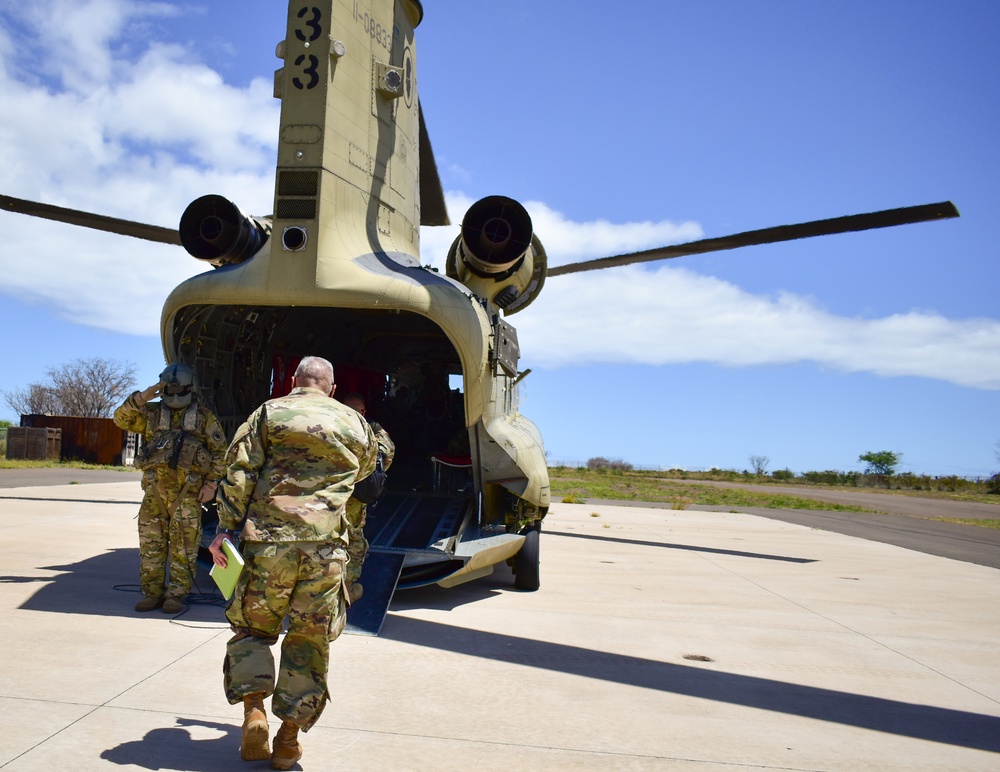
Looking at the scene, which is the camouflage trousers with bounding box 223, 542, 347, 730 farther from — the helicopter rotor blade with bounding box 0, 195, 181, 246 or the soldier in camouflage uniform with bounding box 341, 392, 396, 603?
the helicopter rotor blade with bounding box 0, 195, 181, 246

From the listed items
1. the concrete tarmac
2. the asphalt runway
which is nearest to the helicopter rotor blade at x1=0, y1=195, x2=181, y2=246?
the concrete tarmac

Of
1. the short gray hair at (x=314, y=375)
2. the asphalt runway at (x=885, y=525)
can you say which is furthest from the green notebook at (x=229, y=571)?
the asphalt runway at (x=885, y=525)

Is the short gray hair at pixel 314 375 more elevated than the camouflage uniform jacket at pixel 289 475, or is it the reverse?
the short gray hair at pixel 314 375

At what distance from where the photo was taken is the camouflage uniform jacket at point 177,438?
19.5 ft

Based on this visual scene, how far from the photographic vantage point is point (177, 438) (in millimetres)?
6020

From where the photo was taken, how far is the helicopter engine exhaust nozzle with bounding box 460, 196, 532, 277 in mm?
7191

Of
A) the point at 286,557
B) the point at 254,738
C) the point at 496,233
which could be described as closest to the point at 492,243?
the point at 496,233

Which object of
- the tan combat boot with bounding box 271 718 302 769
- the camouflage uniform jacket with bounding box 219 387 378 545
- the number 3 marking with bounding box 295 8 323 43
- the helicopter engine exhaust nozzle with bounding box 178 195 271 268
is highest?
the number 3 marking with bounding box 295 8 323 43

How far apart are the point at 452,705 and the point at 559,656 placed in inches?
53.5

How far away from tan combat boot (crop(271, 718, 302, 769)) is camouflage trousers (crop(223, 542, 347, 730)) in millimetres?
43

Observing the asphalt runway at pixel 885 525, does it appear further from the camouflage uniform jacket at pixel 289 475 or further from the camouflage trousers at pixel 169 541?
the camouflage uniform jacket at pixel 289 475

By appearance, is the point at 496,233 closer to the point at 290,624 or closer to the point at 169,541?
the point at 169,541

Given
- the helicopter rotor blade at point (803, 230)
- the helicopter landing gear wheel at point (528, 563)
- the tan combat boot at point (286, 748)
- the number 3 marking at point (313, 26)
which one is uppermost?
the number 3 marking at point (313, 26)

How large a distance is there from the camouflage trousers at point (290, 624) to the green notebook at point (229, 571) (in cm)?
9
